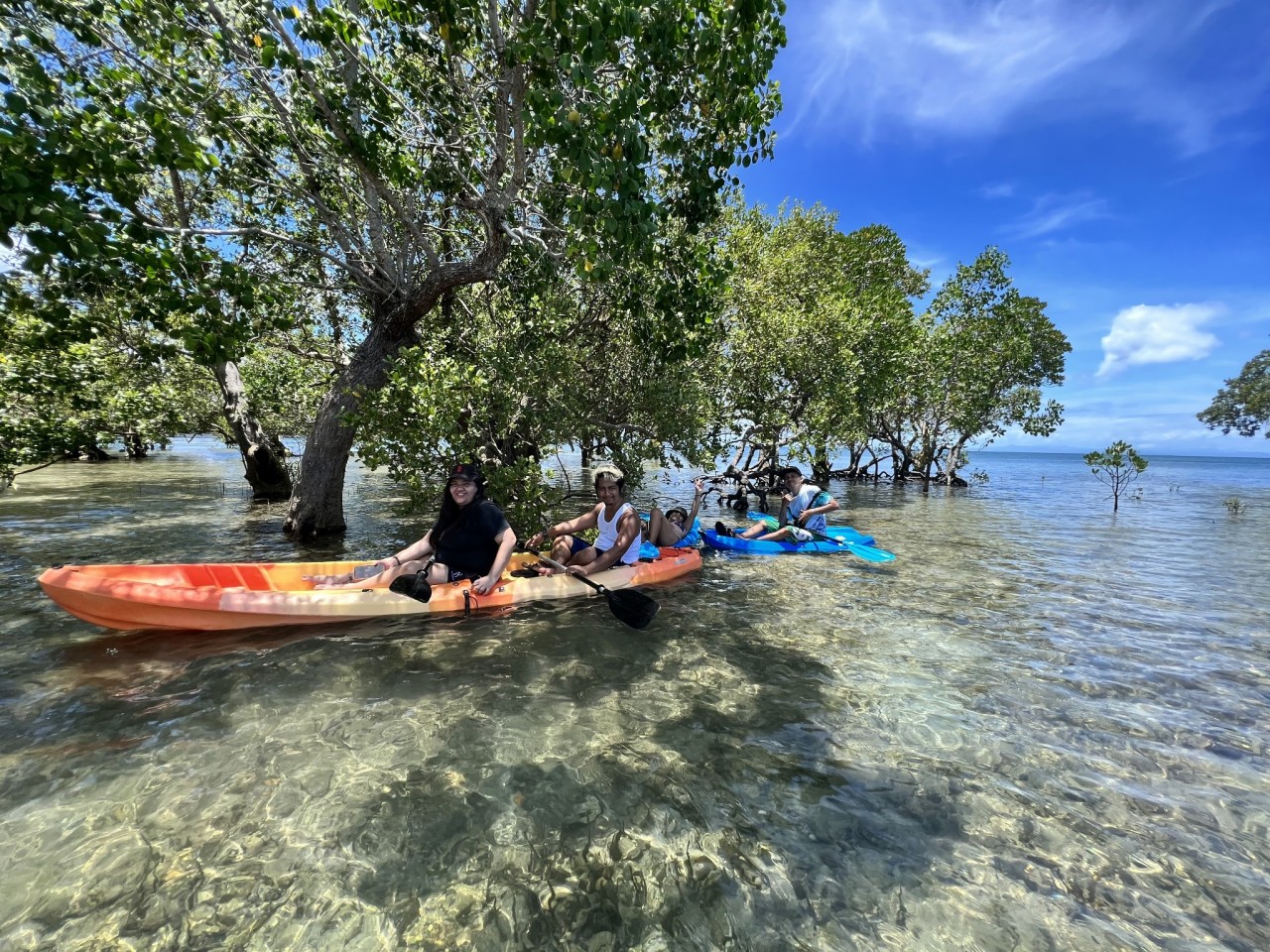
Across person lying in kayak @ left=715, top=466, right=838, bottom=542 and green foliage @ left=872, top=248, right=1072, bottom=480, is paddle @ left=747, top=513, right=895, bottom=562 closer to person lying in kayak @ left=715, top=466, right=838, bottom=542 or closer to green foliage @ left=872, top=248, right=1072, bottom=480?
person lying in kayak @ left=715, top=466, right=838, bottom=542

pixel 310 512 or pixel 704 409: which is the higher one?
pixel 704 409

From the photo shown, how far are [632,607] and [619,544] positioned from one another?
165 cm

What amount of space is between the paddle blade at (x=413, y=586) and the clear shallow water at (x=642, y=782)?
49 cm

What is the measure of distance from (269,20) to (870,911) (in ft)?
35.8

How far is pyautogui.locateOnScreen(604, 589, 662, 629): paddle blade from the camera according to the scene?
22.1 feet

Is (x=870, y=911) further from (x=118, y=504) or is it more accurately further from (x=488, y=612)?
(x=118, y=504)

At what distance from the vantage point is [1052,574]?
33.1 feet

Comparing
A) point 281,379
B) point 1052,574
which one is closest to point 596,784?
point 1052,574

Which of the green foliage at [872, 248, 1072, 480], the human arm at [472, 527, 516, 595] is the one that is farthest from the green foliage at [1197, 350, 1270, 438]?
the human arm at [472, 527, 516, 595]

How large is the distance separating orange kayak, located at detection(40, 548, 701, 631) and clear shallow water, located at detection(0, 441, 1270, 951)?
27cm

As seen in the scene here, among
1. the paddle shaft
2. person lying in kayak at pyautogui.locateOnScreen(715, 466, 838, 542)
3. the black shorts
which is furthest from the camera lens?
person lying in kayak at pyautogui.locateOnScreen(715, 466, 838, 542)

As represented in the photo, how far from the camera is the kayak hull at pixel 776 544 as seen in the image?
1190 cm

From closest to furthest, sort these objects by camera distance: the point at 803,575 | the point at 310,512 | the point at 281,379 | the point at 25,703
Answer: the point at 25,703
the point at 803,575
the point at 310,512
the point at 281,379

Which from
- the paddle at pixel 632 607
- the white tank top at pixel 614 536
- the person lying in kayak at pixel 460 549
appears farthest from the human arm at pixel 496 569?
the white tank top at pixel 614 536
